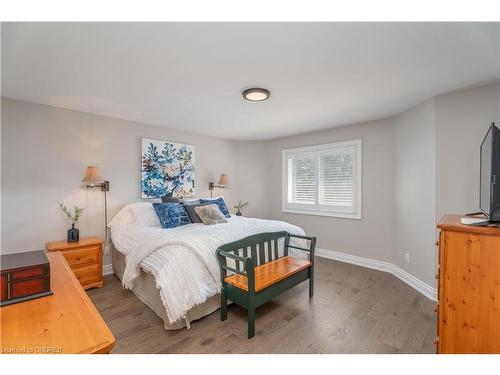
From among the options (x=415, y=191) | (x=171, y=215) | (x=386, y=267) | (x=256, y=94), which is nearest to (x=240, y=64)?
(x=256, y=94)

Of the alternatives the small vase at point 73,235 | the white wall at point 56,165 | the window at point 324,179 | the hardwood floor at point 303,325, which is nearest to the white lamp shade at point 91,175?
the white wall at point 56,165

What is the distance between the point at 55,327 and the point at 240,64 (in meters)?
1.97

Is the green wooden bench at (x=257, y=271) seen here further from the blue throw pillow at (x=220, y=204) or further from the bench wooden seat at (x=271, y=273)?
the blue throw pillow at (x=220, y=204)

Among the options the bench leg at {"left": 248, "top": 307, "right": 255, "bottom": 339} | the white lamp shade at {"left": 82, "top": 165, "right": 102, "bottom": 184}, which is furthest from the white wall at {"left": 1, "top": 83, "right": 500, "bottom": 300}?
the bench leg at {"left": 248, "top": 307, "right": 255, "bottom": 339}

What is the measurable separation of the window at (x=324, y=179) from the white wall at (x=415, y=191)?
1.94 feet

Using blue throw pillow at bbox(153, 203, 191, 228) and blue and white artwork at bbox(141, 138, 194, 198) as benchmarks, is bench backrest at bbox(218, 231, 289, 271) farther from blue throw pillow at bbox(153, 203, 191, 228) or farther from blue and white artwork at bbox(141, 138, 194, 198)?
blue and white artwork at bbox(141, 138, 194, 198)

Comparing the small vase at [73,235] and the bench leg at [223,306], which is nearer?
the bench leg at [223,306]

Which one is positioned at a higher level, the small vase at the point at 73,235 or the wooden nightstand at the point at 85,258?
the small vase at the point at 73,235

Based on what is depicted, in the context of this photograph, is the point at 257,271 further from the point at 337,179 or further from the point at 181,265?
the point at 337,179

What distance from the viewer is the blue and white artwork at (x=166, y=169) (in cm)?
364

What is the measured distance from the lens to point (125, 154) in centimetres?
347

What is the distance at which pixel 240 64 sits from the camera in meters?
1.88

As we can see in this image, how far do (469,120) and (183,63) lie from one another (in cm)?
293

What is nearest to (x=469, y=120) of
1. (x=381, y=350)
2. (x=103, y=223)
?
(x=381, y=350)
